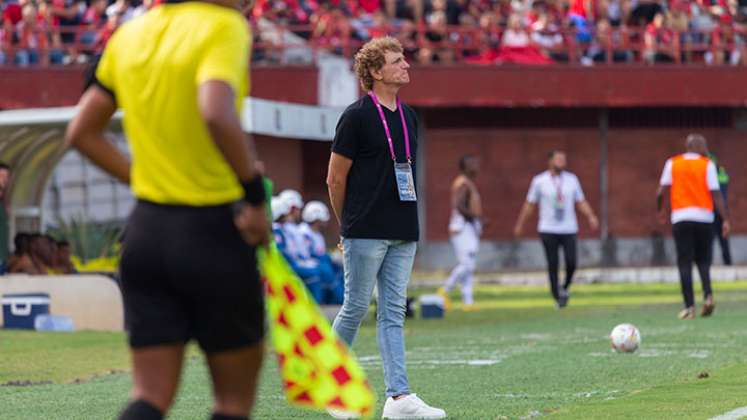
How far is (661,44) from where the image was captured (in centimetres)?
3534

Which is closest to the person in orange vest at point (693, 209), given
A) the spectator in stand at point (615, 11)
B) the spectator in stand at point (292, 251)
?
the spectator in stand at point (292, 251)

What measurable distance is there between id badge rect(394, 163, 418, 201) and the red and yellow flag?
3796mm

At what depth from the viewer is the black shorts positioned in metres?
5.49

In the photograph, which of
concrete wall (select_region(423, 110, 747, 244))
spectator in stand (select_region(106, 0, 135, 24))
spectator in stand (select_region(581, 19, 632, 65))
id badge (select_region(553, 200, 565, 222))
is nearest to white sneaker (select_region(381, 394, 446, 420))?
id badge (select_region(553, 200, 565, 222))

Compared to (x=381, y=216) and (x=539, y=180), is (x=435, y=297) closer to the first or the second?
(x=539, y=180)

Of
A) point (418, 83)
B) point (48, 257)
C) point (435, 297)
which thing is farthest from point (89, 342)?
point (418, 83)

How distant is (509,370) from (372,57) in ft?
12.9

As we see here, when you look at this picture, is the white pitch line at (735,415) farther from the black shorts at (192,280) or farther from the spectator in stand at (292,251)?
the spectator in stand at (292,251)

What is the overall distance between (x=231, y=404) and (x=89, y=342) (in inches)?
461

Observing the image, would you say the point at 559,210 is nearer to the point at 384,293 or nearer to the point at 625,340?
the point at 625,340

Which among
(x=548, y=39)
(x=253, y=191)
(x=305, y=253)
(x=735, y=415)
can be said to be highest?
(x=253, y=191)

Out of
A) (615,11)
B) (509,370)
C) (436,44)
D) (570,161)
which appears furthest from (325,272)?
(615,11)

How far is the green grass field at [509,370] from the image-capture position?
10156mm

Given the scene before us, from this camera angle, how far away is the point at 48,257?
65.7 feet
